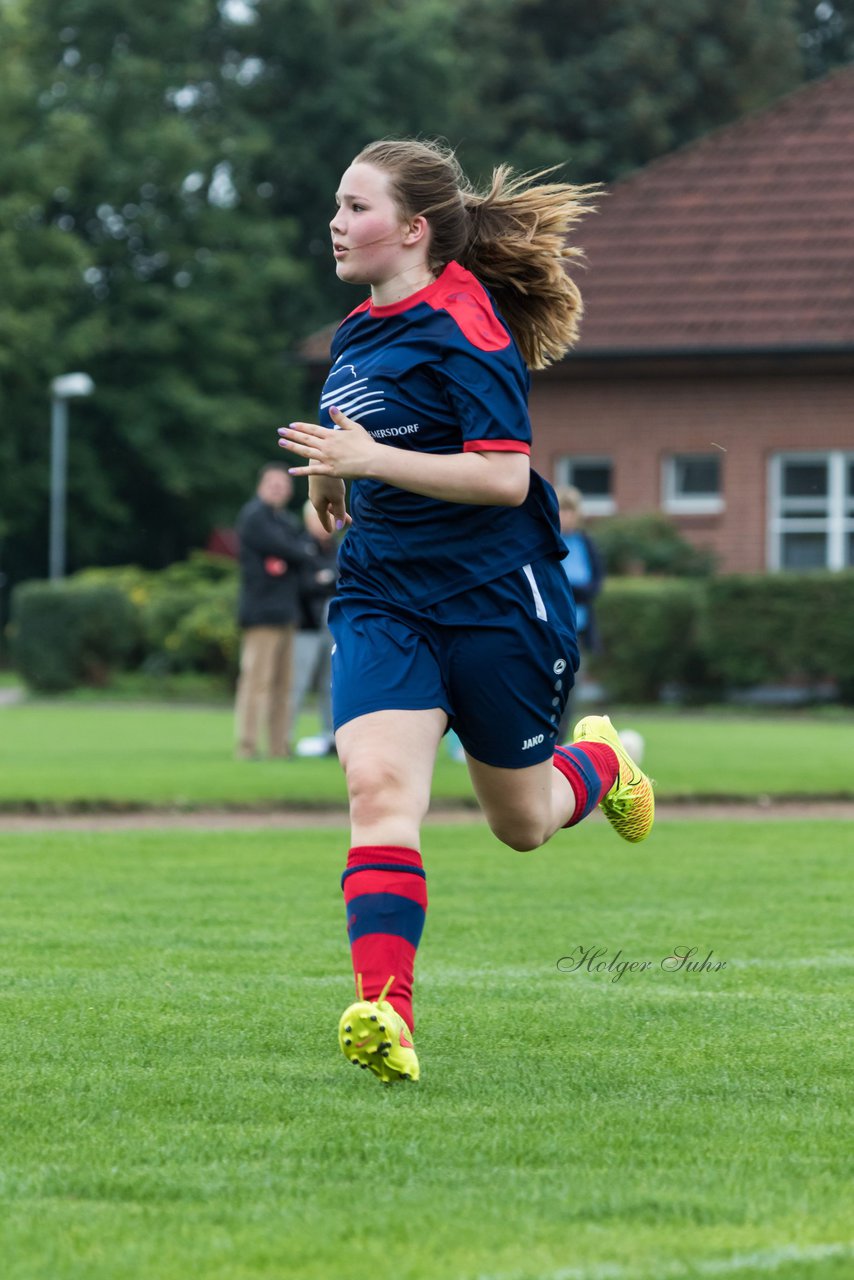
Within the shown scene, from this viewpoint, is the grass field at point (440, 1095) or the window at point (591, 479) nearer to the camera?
the grass field at point (440, 1095)

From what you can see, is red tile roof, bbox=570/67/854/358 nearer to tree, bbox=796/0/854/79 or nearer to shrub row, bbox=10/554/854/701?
shrub row, bbox=10/554/854/701

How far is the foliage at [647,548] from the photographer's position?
29656 mm

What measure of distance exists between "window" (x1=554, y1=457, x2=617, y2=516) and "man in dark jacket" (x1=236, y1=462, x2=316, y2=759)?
16.3 metres

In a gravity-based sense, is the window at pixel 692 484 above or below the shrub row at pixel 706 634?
above

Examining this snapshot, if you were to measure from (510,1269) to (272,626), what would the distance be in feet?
42.6

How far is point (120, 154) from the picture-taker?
1719 inches

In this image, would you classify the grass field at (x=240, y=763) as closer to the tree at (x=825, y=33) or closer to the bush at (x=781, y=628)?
the bush at (x=781, y=628)

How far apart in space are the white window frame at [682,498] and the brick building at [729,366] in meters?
0.02

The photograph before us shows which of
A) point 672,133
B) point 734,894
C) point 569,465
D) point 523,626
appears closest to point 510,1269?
point 523,626

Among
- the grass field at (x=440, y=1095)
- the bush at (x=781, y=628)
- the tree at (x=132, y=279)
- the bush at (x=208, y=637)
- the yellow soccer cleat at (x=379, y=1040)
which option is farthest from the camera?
the tree at (x=132, y=279)

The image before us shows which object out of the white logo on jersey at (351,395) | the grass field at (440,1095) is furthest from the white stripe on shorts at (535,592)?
the grass field at (440,1095)

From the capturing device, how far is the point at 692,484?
3203 cm

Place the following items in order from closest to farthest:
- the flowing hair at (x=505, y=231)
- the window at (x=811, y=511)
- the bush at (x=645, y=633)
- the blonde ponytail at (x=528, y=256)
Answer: the flowing hair at (x=505, y=231) → the blonde ponytail at (x=528, y=256) → the bush at (x=645, y=633) → the window at (x=811, y=511)

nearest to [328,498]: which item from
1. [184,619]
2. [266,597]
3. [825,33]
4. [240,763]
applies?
[240,763]
